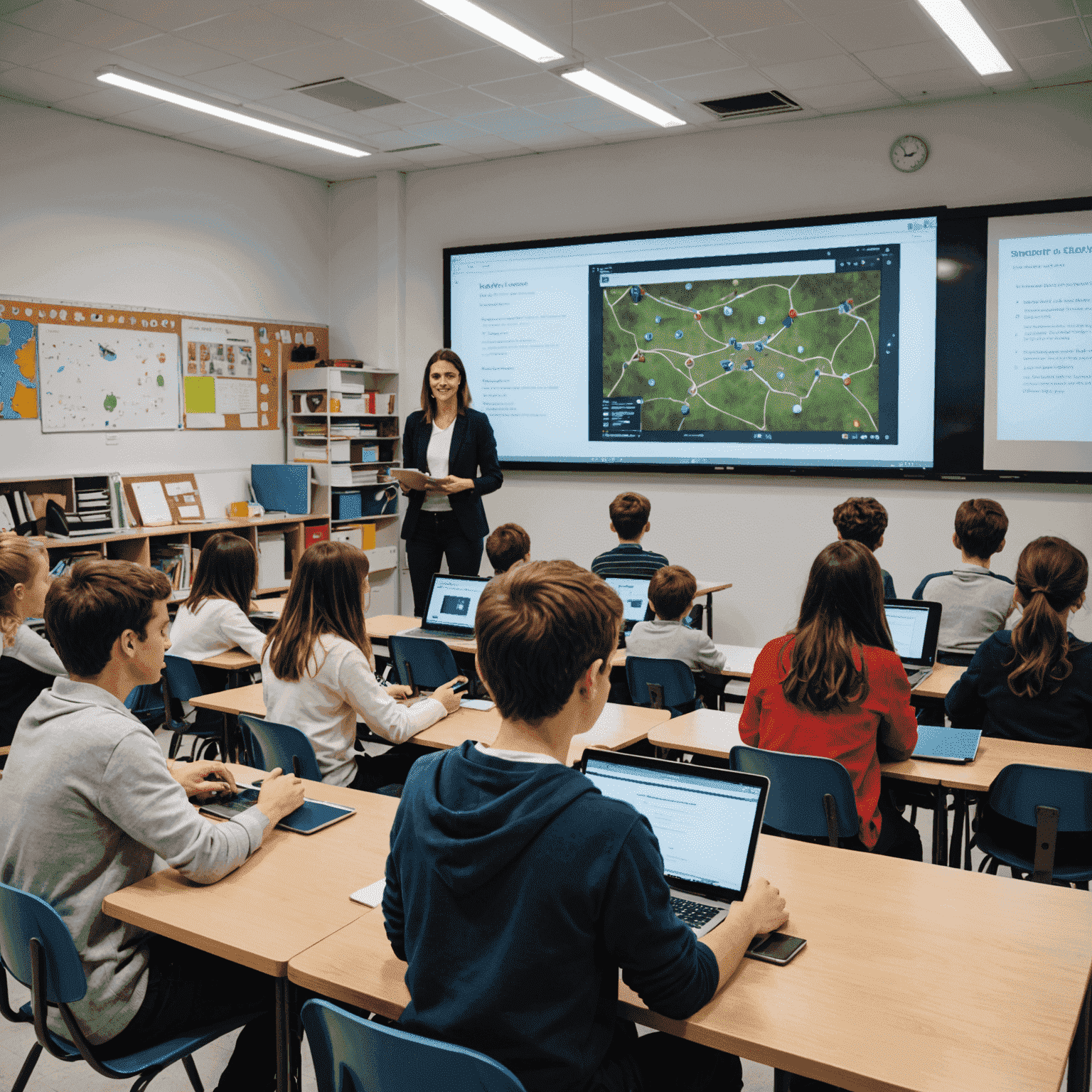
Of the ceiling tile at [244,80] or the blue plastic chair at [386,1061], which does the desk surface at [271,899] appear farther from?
the ceiling tile at [244,80]

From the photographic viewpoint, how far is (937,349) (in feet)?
18.3

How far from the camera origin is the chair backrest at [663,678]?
3561mm

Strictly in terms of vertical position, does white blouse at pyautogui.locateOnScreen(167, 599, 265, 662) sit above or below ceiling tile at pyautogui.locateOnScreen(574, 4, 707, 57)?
below

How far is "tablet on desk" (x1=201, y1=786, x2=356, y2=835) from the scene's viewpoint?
6.86 feet

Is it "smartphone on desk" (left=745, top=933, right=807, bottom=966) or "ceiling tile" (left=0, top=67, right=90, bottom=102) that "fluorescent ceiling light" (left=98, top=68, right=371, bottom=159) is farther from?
"smartphone on desk" (left=745, top=933, right=807, bottom=966)

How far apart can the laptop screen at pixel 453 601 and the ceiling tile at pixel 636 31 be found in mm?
2547

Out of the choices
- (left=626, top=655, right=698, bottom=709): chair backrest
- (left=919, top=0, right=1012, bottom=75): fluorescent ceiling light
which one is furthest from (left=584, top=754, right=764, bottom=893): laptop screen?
(left=919, top=0, right=1012, bottom=75): fluorescent ceiling light

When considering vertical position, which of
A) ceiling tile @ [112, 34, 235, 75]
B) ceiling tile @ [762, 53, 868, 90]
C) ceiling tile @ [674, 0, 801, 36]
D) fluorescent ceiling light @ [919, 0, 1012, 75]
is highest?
ceiling tile @ [112, 34, 235, 75]

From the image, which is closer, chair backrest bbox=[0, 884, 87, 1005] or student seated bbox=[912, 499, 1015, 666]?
chair backrest bbox=[0, 884, 87, 1005]

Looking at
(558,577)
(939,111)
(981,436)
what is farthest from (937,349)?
(558,577)

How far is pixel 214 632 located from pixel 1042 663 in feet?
9.35

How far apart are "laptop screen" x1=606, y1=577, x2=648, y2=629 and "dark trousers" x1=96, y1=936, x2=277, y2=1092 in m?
2.60

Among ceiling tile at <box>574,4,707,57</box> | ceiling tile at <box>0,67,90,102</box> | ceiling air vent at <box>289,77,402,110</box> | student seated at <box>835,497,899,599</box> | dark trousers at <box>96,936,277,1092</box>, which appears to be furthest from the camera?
ceiling air vent at <box>289,77,402,110</box>

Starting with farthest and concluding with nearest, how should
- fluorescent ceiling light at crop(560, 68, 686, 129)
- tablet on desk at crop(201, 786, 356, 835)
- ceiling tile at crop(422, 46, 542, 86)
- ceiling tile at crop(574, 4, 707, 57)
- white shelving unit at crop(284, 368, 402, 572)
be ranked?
1. white shelving unit at crop(284, 368, 402, 572)
2. fluorescent ceiling light at crop(560, 68, 686, 129)
3. ceiling tile at crop(422, 46, 542, 86)
4. ceiling tile at crop(574, 4, 707, 57)
5. tablet on desk at crop(201, 786, 356, 835)
